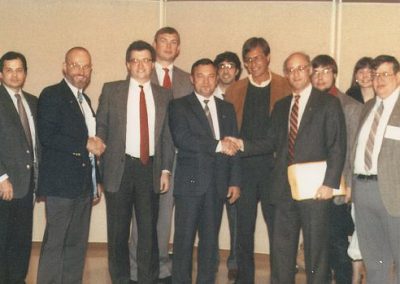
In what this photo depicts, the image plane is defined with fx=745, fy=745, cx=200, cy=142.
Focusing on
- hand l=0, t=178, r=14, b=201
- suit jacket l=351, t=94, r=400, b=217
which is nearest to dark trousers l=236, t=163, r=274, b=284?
suit jacket l=351, t=94, r=400, b=217

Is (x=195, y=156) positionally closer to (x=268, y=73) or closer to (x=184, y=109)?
(x=184, y=109)

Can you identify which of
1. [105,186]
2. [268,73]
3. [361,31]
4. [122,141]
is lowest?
[105,186]

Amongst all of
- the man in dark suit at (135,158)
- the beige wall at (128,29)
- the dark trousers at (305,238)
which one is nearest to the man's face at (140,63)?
the man in dark suit at (135,158)

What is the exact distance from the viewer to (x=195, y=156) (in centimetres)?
537

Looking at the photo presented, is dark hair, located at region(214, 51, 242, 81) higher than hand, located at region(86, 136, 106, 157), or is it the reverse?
dark hair, located at region(214, 51, 242, 81)

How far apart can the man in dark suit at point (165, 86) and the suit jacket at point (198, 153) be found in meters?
0.61

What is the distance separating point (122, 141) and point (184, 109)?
51 centimetres

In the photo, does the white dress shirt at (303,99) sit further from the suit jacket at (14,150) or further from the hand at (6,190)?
the hand at (6,190)

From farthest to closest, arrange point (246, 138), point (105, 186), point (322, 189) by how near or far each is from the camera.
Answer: point (246, 138) < point (105, 186) < point (322, 189)

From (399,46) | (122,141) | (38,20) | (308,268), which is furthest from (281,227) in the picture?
(38,20)

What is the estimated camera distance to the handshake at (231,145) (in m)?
5.34

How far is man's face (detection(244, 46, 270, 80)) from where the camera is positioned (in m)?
5.89

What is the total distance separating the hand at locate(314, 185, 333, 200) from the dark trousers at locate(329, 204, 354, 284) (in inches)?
29.8

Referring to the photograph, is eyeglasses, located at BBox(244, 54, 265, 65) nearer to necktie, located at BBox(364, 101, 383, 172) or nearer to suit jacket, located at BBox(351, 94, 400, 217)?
necktie, located at BBox(364, 101, 383, 172)
